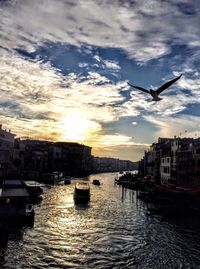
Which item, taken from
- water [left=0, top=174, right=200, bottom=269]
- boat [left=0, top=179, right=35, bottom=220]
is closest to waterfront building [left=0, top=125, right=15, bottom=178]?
water [left=0, top=174, right=200, bottom=269]

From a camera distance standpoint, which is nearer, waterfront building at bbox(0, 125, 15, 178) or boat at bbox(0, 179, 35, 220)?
boat at bbox(0, 179, 35, 220)

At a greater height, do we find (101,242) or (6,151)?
(6,151)

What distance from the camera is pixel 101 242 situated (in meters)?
38.9

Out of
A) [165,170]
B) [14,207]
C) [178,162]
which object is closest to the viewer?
[14,207]

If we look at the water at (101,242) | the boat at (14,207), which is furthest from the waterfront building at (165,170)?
the boat at (14,207)

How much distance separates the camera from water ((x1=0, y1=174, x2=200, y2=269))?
31966 millimetres

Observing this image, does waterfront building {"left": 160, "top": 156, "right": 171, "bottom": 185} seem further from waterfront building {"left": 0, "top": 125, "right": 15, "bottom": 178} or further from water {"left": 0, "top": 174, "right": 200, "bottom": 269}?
waterfront building {"left": 0, "top": 125, "right": 15, "bottom": 178}

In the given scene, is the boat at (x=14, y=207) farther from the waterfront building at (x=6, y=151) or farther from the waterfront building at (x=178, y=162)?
the waterfront building at (x=6, y=151)

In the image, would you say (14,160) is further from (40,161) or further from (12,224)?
(12,224)

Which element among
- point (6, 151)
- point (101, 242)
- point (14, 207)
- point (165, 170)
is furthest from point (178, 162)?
point (101, 242)

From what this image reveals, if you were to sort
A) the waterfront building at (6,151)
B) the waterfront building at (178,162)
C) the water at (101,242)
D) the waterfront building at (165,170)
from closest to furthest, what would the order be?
the water at (101,242)
the waterfront building at (178,162)
the waterfront building at (165,170)
the waterfront building at (6,151)

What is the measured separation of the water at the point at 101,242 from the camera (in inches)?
1258

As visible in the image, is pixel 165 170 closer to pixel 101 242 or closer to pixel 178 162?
pixel 178 162

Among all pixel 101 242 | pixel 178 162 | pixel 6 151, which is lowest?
pixel 101 242
